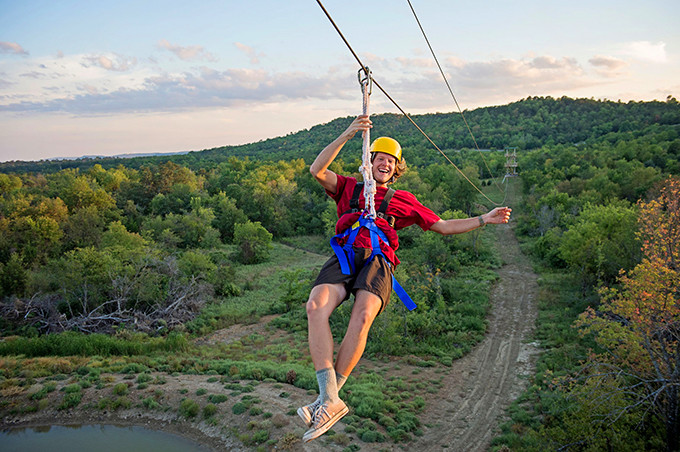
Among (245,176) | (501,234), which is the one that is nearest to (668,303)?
(501,234)

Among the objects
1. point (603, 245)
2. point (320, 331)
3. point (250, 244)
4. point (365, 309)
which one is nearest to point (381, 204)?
point (365, 309)

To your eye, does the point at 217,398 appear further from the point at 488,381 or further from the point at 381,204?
the point at 381,204

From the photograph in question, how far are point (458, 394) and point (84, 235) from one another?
30954 mm

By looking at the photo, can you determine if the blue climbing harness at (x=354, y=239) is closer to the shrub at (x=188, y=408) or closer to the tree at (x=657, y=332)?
the tree at (x=657, y=332)

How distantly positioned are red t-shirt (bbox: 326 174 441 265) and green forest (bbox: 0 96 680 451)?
26.0 feet

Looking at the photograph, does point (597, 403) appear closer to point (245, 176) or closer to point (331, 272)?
point (331, 272)

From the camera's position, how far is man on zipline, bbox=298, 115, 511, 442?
367 cm

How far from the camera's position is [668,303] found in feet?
33.7

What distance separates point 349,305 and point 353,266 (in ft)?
61.3

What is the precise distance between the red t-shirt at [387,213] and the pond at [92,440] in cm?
1096

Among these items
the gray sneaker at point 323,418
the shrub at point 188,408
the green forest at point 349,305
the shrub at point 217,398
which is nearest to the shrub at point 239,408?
the green forest at point 349,305

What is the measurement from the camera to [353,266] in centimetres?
405

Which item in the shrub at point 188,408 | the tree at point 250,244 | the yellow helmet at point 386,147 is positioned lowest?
the shrub at point 188,408

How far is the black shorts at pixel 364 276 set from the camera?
Result: 3.91m
